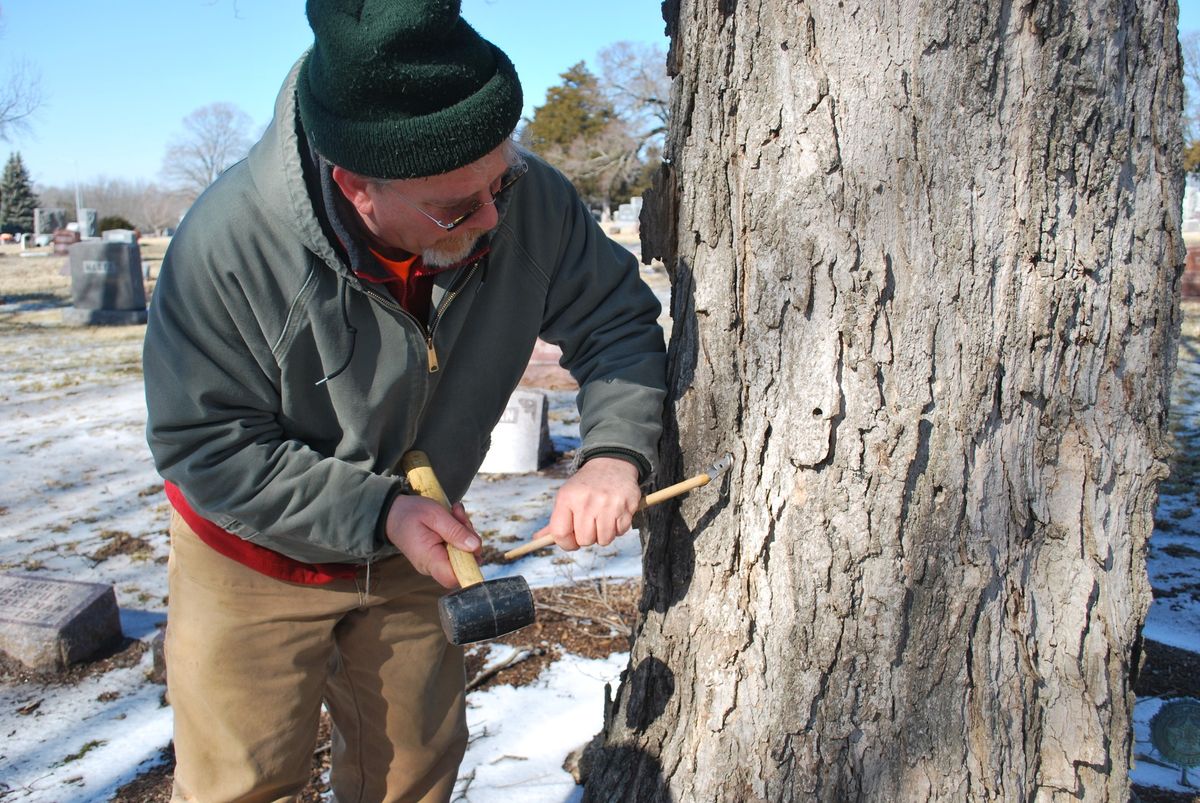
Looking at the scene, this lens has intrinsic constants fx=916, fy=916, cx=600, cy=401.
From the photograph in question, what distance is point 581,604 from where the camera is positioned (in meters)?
3.38

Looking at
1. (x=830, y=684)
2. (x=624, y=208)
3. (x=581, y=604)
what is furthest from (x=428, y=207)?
(x=624, y=208)

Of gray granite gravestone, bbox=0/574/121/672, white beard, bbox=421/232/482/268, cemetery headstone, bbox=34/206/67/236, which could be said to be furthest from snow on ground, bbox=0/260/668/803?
cemetery headstone, bbox=34/206/67/236

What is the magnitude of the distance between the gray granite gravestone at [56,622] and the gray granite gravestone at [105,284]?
31.2 feet

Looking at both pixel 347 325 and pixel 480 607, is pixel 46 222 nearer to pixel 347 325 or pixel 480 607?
pixel 347 325

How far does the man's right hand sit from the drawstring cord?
11.0 inches

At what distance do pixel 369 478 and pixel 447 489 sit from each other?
1.05 feet

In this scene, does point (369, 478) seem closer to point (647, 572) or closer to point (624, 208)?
point (647, 572)

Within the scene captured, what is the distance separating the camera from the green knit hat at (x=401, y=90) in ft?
4.77

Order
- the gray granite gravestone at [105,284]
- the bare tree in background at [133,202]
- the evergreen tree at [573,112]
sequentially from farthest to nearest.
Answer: the bare tree in background at [133,202], the evergreen tree at [573,112], the gray granite gravestone at [105,284]

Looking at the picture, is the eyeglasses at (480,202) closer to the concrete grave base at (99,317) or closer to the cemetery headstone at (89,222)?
the concrete grave base at (99,317)

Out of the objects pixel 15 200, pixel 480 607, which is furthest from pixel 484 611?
pixel 15 200

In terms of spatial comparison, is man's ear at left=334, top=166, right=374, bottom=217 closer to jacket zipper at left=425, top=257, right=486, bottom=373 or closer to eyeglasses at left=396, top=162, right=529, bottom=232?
eyeglasses at left=396, top=162, right=529, bottom=232

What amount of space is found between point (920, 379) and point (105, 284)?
1259 centimetres

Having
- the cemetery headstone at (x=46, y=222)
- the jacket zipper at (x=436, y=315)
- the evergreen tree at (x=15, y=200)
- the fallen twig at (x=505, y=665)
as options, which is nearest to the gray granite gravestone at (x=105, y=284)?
the fallen twig at (x=505, y=665)
